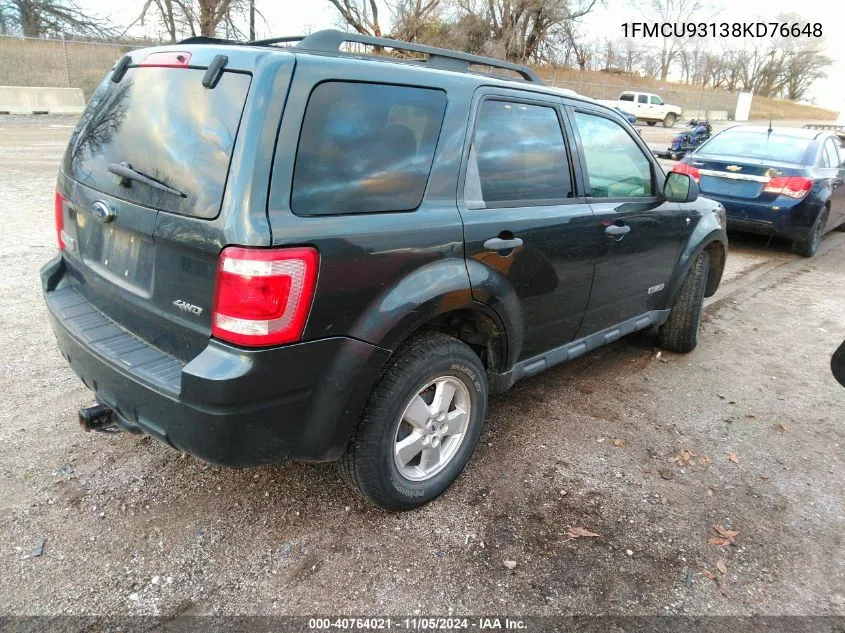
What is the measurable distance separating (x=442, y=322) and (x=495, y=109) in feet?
3.32

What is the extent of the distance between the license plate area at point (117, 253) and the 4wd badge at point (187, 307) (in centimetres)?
20

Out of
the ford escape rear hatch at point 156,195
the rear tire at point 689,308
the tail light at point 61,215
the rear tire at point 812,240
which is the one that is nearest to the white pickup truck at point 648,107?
the rear tire at point 812,240

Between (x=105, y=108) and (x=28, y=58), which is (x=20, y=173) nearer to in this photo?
(x=105, y=108)

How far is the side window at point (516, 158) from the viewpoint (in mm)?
2670

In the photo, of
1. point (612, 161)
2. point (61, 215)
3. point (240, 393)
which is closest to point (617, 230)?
point (612, 161)

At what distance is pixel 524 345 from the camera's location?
308cm

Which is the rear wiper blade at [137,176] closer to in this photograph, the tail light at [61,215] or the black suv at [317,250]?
the black suv at [317,250]

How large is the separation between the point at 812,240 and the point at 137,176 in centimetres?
847

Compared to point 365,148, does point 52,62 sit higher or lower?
higher

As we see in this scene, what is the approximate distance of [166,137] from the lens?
222cm

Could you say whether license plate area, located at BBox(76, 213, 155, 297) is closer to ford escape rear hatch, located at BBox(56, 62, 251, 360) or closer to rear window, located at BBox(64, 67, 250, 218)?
ford escape rear hatch, located at BBox(56, 62, 251, 360)

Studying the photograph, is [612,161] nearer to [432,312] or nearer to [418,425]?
[432,312]

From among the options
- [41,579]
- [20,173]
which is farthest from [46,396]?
[20,173]

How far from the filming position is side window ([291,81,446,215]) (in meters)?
2.07
